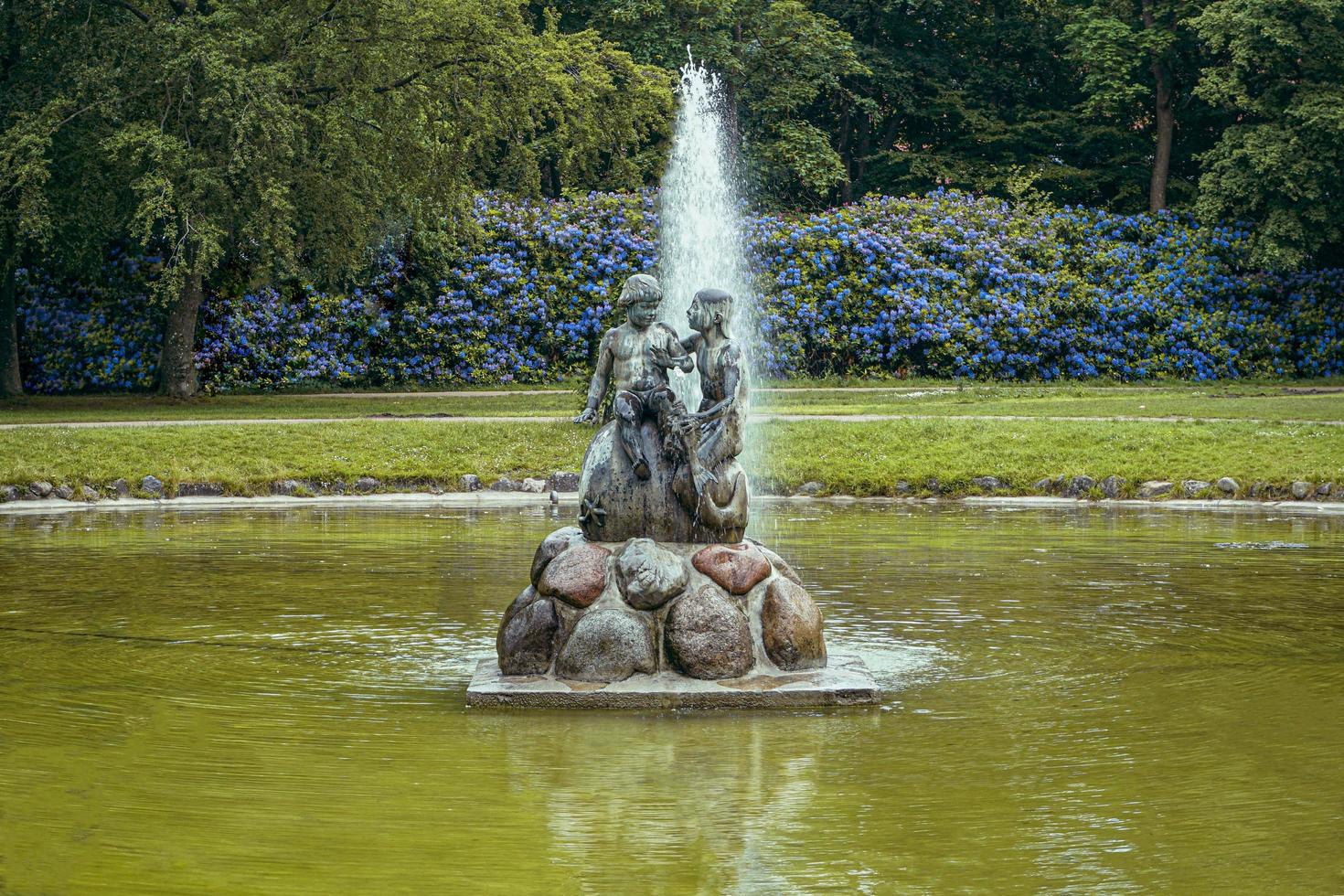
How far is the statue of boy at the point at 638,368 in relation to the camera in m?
9.56

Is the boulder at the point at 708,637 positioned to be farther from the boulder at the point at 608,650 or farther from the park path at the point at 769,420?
the park path at the point at 769,420

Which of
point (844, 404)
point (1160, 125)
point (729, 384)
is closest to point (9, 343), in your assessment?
point (844, 404)

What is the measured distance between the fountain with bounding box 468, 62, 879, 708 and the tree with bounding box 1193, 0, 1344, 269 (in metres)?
26.7

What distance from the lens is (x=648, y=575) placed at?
29.7 feet

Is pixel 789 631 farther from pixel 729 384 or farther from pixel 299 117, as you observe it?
pixel 299 117

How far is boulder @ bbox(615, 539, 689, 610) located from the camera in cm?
902

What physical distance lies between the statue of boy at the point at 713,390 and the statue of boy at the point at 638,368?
0.34 feet

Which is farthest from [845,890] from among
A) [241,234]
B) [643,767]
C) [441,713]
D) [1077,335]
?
[1077,335]

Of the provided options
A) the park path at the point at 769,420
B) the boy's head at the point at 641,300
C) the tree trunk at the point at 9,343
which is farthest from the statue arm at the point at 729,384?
the tree trunk at the point at 9,343

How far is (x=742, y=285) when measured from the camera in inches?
1253

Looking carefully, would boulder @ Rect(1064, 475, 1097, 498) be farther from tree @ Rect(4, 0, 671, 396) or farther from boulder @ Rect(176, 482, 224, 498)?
tree @ Rect(4, 0, 671, 396)

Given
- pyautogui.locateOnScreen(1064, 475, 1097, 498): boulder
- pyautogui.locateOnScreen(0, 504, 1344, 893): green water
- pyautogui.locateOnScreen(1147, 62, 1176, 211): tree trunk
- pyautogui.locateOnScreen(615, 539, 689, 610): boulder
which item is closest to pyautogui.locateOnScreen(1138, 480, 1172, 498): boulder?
pyautogui.locateOnScreen(1064, 475, 1097, 498): boulder

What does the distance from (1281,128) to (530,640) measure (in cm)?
2988

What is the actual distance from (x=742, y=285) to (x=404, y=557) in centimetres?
1834
